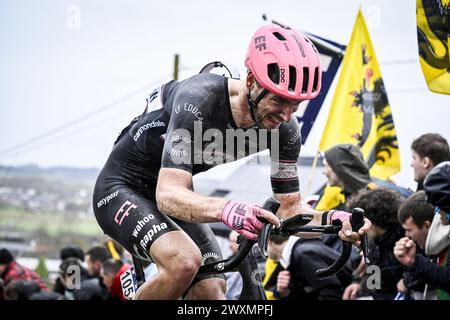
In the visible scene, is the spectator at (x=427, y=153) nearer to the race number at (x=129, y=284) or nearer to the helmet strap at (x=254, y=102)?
the helmet strap at (x=254, y=102)

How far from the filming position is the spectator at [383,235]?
7.50m

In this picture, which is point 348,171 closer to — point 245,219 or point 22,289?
point 245,219

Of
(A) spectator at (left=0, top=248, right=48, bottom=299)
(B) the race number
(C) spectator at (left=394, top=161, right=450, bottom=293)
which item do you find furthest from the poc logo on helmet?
(A) spectator at (left=0, top=248, right=48, bottom=299)

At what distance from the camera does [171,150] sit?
211 inches

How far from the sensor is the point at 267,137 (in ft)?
19.8

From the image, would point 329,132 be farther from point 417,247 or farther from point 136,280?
point 136,280

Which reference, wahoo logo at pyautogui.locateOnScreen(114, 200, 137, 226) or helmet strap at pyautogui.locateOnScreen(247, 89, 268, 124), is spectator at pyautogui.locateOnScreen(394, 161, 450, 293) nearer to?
helmet strap at pyautogui.locateOnScreen(247, 89, 268, 124)

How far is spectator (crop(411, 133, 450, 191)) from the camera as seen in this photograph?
771 centimetres

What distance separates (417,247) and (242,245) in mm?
2999

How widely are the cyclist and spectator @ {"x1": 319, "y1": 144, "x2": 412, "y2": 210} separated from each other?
7.45ft

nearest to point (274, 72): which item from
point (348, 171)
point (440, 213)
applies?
point (440, 213)

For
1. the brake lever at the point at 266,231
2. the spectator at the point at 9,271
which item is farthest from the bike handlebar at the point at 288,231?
the spectator at the point at 9,271

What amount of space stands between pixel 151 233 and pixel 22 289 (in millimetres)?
6479
